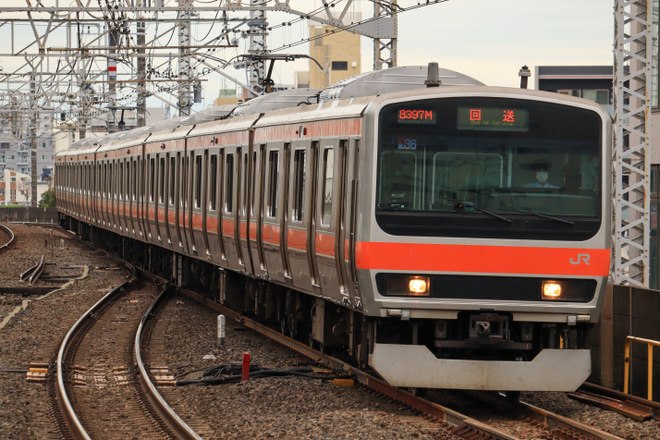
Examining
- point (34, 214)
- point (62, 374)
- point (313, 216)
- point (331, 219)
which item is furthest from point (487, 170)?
point (34, 214)

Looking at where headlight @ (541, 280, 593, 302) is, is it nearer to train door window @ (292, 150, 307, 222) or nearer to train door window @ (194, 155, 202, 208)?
train door window @ (292, 150, 307, 222)

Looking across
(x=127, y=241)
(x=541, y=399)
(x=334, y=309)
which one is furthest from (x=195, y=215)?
(x=127, y=241)

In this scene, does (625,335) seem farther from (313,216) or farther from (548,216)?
(313,216)

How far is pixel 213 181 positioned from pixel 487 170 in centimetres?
750

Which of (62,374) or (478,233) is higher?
(478,233)

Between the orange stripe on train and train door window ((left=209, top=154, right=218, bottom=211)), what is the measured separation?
22.8ft

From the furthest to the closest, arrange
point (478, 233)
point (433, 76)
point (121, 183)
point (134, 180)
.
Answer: point (121, 183)
point (134, 180)
point (433, 76)
point (478, 233)

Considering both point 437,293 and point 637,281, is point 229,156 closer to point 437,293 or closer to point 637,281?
point 637,281

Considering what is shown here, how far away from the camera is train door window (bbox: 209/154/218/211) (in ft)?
52.8

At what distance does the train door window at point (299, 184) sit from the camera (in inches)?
467

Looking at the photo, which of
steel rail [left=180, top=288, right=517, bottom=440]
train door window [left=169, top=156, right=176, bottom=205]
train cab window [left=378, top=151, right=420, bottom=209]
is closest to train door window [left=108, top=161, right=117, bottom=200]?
train door window [left=169, top=156, right=176, bottom=205]

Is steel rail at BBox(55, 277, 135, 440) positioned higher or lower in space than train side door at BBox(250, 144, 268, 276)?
lower

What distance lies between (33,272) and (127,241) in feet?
12.3

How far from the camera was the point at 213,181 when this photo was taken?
16312 mm
